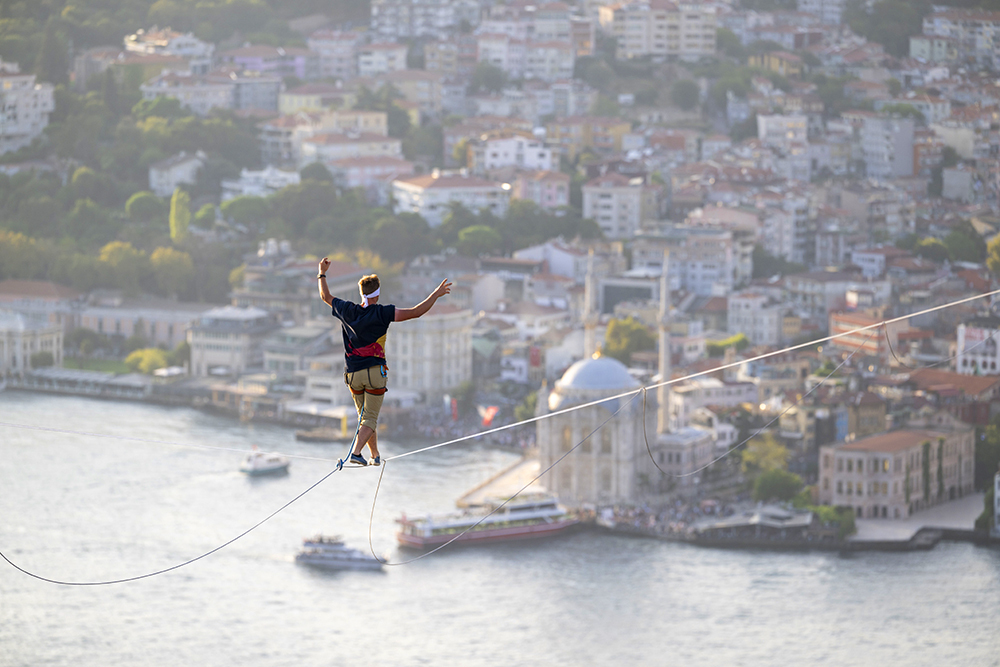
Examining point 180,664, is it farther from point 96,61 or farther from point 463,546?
point 96,61

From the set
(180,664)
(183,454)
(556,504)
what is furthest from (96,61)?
(180,664)

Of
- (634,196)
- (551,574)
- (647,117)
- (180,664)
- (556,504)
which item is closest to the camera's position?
(180,664)

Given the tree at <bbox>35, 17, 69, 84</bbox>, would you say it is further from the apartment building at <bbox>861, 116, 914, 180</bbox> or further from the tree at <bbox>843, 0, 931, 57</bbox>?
the tree at <bbox>843, 0, 931, 57</bbox>

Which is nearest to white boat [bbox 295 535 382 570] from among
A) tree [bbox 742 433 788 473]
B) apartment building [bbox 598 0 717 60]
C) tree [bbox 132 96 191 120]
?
tree [bbox 742 433 788 473]

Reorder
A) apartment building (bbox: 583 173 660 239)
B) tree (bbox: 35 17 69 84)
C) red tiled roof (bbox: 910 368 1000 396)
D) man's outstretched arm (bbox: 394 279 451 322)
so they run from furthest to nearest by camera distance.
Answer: tree (bbox: 35 17 69 84), apartment building (bbox: 583 173 660 239), red tiled roof (bbox: 910 368 1000 396), man's outstretched arm (bbox: 394 279 451 322)

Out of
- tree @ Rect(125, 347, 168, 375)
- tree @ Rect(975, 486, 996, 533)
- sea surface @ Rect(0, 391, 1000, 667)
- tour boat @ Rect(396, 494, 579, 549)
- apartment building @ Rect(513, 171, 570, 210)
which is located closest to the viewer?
sea surface @ Rect(0, 391, 1000, 667)

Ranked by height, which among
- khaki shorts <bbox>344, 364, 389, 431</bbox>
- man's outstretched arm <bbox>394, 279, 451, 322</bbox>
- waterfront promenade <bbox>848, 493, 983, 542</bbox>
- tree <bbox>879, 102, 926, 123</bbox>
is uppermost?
man's outstretched arm <bbox>394, 279, 451, 322</bbox>

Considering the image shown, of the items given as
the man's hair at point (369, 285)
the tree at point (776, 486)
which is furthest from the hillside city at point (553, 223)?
the man's hair at point (369, 285)

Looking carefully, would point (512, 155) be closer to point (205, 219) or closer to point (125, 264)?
point (205, 219)
